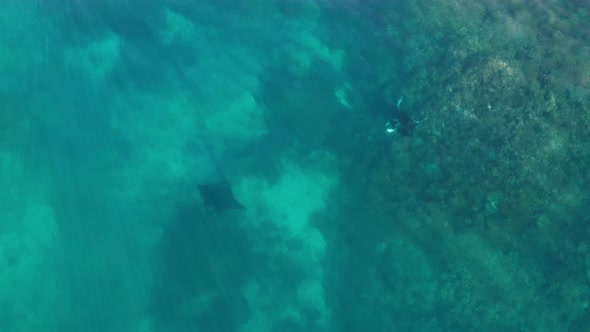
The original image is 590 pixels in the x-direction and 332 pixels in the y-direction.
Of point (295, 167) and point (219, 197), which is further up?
point (295, 167)

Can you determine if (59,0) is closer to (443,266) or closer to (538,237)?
(443,266)

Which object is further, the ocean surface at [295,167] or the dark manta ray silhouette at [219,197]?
the dark manta ray silhouette at [219,197]

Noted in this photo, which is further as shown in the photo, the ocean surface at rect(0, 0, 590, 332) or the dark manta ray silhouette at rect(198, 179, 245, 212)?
Answer: the dark manta ray silhouette at rect(198, 179, 245, 212)

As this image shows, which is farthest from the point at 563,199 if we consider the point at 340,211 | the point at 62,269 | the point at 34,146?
the point at 34,146

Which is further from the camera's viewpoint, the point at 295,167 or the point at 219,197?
the point at 295,167
